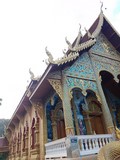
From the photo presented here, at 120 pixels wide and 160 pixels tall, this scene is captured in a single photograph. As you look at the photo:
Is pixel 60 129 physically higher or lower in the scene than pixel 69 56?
lower

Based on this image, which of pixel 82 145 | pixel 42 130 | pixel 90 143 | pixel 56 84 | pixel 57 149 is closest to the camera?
pixel 82 145

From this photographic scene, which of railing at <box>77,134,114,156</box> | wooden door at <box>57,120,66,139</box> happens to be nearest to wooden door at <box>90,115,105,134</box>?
wooden door at <box>57,120,66,139</box>

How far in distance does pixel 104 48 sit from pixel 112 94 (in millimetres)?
3109

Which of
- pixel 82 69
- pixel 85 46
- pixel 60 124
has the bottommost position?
pixel 60 124

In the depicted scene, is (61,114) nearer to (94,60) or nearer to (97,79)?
(97,79)

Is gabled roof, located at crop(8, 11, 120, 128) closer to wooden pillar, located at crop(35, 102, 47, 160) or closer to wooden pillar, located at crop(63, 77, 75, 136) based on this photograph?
wooden pillar, located at crop(35, 102, 47, 160)

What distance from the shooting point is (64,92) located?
18.8ft

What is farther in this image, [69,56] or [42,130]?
[42,130]

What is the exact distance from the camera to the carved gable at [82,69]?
6536 mm

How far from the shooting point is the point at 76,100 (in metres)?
7.86

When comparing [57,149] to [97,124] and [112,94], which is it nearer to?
[97,124]

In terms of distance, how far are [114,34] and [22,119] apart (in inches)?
350

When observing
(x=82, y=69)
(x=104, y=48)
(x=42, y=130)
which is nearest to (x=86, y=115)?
(x=42, y=130)

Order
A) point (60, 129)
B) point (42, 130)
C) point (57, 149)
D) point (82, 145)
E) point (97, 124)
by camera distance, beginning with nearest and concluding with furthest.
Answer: point (82, 145) < point (57, 149) < point (42, 130) < point (60, 129) < point (97, 124)
